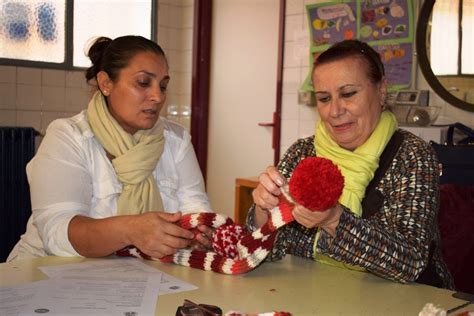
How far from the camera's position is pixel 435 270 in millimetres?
1511

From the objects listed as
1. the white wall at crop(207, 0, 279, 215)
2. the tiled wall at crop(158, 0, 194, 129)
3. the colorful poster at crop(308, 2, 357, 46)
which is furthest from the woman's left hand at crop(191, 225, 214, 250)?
the tiled wall at crop(158, 0, 194, 129)

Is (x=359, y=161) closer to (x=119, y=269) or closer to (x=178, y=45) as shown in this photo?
(x=119, y=269)

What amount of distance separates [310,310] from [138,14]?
3906 mm

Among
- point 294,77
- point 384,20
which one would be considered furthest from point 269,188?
point 294,77

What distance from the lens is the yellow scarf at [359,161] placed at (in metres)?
1.52

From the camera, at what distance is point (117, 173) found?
1.75 meters

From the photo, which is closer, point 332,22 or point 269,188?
point 269,188

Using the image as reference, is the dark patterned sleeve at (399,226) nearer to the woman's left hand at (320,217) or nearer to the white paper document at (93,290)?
the woman's left hand at (320,217)

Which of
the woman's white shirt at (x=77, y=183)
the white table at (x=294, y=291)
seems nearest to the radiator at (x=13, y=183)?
the woman's white shirt at (x=77, y=183)

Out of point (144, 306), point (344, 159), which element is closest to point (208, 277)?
point (144, 306)

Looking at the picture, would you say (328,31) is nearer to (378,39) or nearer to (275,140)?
(378,39)

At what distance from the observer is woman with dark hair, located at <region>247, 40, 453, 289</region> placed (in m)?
1.29

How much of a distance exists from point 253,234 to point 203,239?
0.60ft

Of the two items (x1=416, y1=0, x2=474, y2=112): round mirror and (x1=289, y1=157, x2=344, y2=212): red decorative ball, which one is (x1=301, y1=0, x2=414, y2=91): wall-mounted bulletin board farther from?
(x1=289, y1=157, x2=344, y2=212): red decorative ball
